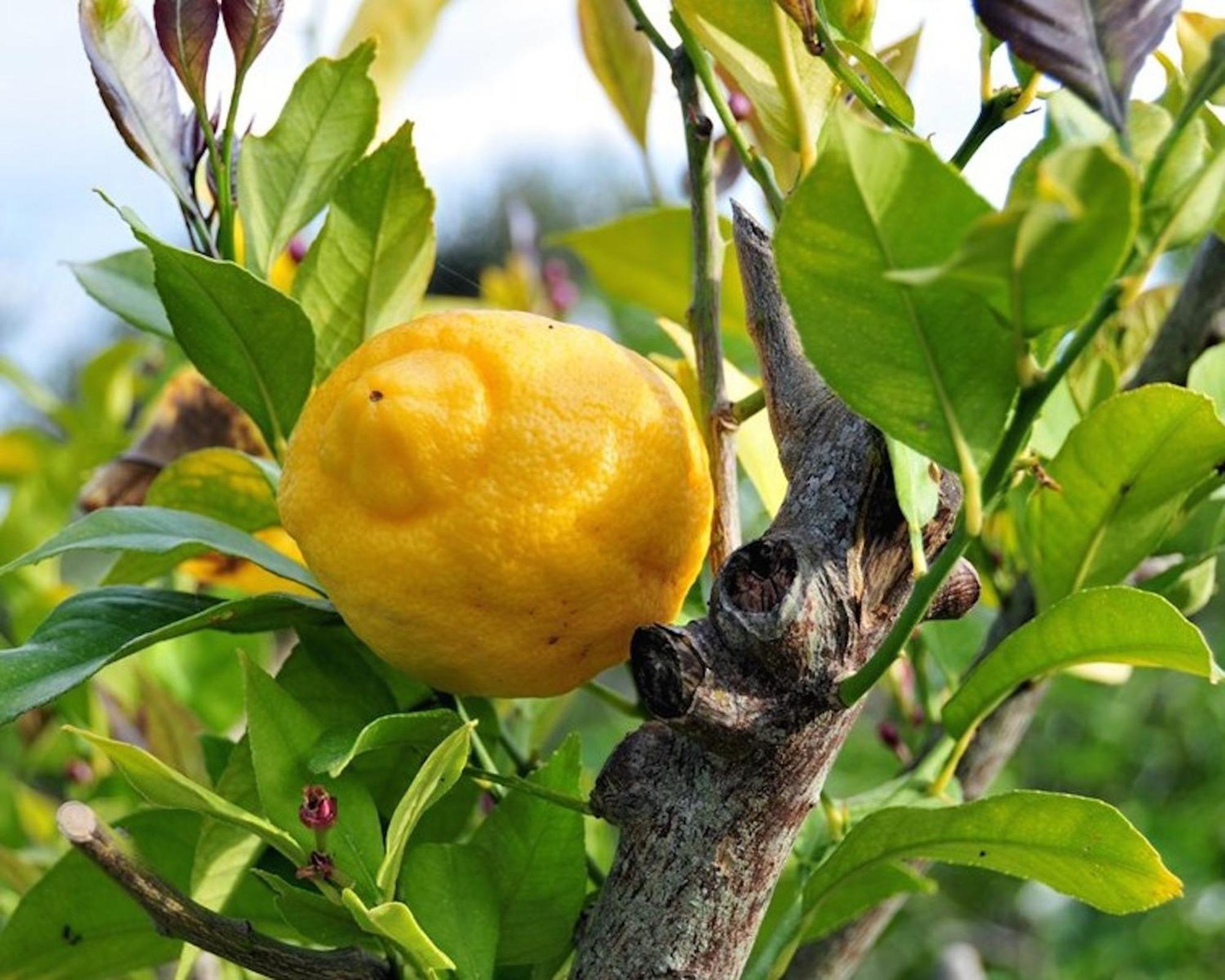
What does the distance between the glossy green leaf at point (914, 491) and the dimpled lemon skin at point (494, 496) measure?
0.07m

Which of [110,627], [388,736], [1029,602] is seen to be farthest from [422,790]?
[1029,602]

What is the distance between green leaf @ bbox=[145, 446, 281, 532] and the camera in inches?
25.0

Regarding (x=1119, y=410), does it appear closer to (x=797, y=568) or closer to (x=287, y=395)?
(x=797, y=568)

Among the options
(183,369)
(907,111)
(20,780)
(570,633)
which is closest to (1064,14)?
(907,111)

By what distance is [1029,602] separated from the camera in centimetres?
73

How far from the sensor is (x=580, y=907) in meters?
0.52

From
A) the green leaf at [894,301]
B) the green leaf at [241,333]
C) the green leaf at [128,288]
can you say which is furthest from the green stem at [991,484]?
the green leaf at [128,288]

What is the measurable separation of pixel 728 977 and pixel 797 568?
133 millimetres

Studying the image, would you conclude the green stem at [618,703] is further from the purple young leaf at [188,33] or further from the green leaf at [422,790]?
the purple young leaf at [188,33]

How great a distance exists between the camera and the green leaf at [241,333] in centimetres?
50

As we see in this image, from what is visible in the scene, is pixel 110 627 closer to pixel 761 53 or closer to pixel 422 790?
pixel 422 790

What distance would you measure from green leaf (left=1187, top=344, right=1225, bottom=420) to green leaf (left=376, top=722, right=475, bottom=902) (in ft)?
1.23

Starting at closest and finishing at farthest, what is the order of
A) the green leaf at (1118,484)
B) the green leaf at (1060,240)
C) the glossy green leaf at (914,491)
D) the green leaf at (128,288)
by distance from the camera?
the green leaf at (1060,240), the glossy green leaf at (914,491), the green leaf at (1118,484), the green leaf at (128,288)

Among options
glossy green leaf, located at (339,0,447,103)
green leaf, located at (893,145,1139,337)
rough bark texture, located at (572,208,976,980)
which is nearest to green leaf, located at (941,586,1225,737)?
rough bark texture, located at (572,208,976,980)
